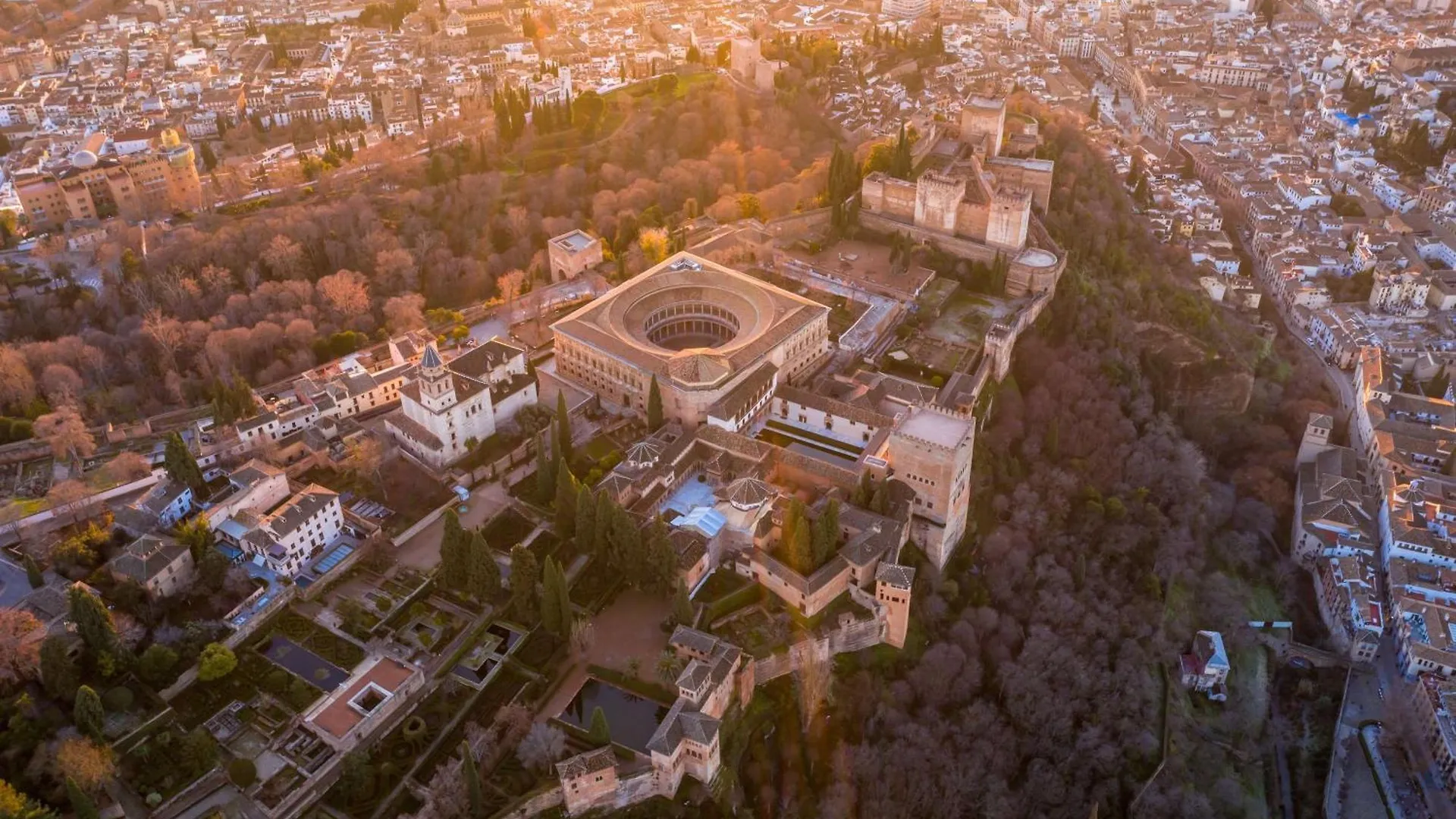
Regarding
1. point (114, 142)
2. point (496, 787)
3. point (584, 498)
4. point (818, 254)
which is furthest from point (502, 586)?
point (114, 142)

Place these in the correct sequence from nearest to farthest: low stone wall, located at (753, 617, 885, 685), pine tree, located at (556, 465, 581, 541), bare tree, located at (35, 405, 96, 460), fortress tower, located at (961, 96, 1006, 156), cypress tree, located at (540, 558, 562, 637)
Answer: cypress tree, located at (540, 558, 562, 637)
low stone wall, located at (753, 617, 885, 685)
pine tree, located at (556, 465, 581, 541)
bare tree, located at (35, 405, 96, 460)
fortress tower, located at (961, 96, 1006, 156)

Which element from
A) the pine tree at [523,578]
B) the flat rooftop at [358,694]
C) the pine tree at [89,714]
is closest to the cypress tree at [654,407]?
the pine tree at [523,578]

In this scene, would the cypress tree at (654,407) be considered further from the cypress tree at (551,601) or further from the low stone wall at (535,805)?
the low stone wall at (535,805)

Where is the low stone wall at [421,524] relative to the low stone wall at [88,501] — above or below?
below

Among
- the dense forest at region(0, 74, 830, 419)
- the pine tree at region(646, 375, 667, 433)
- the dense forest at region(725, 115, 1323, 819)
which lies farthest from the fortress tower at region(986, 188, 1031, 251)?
the pine tree at region(646, 375, 667, 433)

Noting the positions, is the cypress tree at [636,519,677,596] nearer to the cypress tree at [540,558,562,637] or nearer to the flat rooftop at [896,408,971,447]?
the cypress tree at [540,558,562,637]

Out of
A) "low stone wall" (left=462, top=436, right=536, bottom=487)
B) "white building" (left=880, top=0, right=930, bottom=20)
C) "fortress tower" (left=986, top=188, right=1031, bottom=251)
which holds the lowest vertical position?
"low stone wall" (left=462, top=436, right=536, bottom=487)
